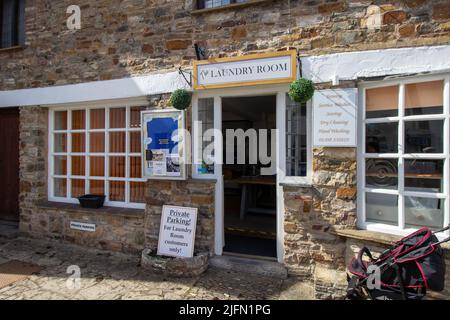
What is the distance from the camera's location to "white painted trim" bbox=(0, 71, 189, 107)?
15.1 ft

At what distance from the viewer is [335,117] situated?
12.4 ft

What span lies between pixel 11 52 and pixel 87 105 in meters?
2.15

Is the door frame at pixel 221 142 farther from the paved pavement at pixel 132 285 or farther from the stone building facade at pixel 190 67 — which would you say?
the paved pavement at pixel 132 285

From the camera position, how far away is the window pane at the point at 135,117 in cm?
513

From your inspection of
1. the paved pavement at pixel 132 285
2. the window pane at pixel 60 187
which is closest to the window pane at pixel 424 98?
the paved pavement at pixel 132 285

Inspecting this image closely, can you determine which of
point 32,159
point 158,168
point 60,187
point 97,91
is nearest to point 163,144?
point 158,168

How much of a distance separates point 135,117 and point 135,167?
86 cm

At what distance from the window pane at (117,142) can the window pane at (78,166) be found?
74 centimetres

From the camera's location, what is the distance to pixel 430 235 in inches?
106

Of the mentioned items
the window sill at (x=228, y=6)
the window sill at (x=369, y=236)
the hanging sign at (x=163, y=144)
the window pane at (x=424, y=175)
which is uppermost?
the window sill at (x=228, y=6)

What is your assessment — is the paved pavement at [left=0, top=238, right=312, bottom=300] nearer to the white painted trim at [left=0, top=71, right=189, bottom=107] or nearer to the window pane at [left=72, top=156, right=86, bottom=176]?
the window pane at [left=72, top=156, right=86, bottom=176]

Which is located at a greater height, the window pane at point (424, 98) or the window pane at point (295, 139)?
the window pane at point (424, 98)
